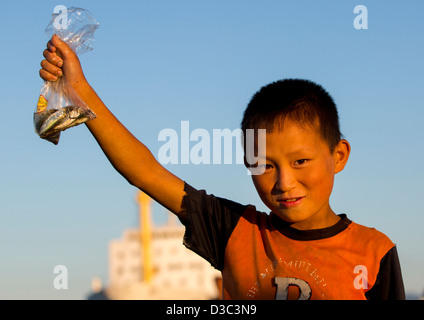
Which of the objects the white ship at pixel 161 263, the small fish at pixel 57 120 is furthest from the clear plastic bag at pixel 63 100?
the white ship at pixel 161 263

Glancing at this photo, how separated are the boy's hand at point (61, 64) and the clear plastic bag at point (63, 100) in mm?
32

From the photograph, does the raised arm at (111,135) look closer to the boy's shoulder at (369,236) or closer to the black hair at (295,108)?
the black hair at (295,108)

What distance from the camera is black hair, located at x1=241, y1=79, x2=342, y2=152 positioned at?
306 centimetres

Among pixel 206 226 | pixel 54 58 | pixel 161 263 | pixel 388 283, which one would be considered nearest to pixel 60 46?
pixel 54 58

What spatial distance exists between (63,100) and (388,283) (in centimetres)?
165

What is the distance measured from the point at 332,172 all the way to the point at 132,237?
70780 millimetres

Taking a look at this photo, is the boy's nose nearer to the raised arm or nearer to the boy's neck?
the boy's neck

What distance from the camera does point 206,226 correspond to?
A: 3199 millimetres

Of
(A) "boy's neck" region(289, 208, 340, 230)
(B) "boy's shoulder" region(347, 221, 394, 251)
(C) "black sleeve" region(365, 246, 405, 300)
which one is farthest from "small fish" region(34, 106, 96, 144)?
(C) "black sleeve" region(365, 246, 405, 300)

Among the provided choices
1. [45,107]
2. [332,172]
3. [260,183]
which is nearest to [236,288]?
[260,183]

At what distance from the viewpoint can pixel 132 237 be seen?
72812 mm

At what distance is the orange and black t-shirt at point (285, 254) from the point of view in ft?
9.71
